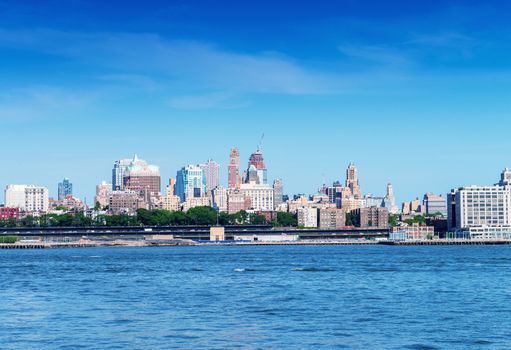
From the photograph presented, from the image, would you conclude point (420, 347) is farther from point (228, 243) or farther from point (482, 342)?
point (228, 243)

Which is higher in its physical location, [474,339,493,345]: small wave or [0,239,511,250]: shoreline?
[474,339,493,345]: small wave

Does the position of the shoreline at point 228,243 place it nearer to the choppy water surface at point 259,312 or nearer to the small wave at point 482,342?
the choppy water surface at point 259,312

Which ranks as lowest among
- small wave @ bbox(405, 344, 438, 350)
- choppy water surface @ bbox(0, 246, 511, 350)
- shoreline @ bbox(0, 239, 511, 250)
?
shoreline @ bbox(0, 239, 511, 250)

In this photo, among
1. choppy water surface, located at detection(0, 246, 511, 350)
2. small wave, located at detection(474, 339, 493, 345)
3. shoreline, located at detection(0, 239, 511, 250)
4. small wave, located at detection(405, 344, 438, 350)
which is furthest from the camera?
shoreline, located at detection(0, 239, 511, 250)

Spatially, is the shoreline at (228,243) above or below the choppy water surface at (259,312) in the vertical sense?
below

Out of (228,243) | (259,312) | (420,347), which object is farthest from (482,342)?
(228,243)

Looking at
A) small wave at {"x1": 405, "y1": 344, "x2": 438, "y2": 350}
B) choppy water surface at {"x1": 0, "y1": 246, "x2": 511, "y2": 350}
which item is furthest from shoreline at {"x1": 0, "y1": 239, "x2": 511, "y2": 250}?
small wave at {"x1": 405, "y1": 344, "x2": 438, "y2": 350}

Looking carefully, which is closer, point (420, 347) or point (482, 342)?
point (420, 347)

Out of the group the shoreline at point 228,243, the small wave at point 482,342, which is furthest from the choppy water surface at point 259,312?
the shoreline at point 228,243

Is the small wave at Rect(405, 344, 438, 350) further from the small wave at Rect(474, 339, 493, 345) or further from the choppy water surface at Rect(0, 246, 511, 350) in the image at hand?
the small wave at Rect(474, 339, 493, 345)

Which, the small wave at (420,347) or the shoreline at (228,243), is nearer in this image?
the small wave at (420,347)

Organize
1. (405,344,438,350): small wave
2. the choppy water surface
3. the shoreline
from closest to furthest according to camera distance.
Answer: (405,344,438,350): small wave
the choppy water surface
the shoreline

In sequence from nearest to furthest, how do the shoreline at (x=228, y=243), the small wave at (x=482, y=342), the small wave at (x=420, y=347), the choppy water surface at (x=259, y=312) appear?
the small wave at (x=420, y=347) < the small wave at (x=482, y=342) < the choppy water surface at (x=259, y=312) < the shoreline at (x=228, y=243)

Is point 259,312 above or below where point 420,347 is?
above
